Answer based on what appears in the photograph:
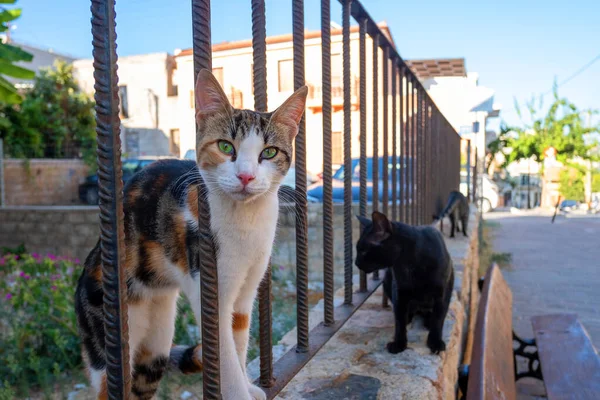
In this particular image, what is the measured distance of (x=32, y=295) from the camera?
343 cm

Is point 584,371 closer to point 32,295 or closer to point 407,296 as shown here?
point 407,296

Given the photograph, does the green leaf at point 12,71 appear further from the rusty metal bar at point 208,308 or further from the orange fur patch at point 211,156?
the rusty metal bar at point 208,308

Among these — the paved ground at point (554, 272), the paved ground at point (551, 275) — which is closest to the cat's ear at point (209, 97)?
the paved ground at point (551, 275)

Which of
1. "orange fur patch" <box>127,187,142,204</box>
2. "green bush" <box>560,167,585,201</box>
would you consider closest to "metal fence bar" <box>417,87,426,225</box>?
"orange fur patch" <box>127,187,142,204</box>

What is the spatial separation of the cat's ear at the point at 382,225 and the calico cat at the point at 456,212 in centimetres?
253

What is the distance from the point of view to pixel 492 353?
6.26ft

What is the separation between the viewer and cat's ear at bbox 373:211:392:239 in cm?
180

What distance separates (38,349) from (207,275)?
2656mm

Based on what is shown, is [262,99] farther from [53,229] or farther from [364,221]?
[53,229]

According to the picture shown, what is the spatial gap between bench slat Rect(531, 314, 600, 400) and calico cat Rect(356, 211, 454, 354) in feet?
1.94

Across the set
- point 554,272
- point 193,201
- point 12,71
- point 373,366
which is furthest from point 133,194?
point 554,272

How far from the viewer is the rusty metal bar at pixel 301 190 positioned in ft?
4.32

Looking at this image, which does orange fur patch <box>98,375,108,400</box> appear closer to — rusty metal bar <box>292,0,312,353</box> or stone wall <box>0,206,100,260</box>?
rusty metal bar <box>292,0,312,353</box>

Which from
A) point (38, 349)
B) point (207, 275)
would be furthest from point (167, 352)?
point (38, 349)
